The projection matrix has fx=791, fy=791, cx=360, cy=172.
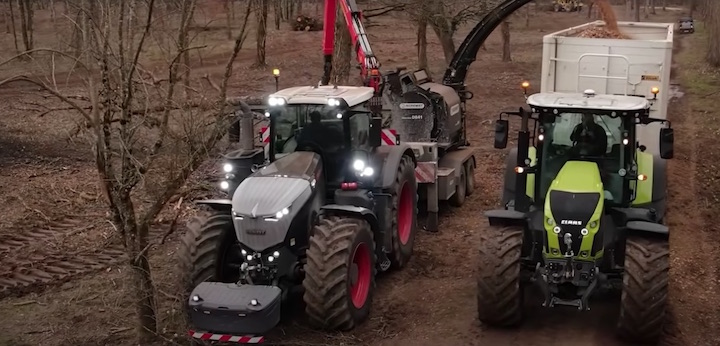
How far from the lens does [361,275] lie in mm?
7891

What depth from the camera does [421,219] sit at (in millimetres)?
11266

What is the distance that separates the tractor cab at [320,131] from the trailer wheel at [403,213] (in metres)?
0.68

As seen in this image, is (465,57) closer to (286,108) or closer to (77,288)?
(286,108)

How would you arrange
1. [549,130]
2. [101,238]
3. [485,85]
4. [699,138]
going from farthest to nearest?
[485,85]
[699,138]
[101,238]
[549,130]

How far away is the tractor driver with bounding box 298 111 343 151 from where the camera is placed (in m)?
8.61

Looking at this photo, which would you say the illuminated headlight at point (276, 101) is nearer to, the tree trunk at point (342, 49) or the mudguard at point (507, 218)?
the mudguard at point (507, 218)

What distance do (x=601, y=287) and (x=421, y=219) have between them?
4.28 metres

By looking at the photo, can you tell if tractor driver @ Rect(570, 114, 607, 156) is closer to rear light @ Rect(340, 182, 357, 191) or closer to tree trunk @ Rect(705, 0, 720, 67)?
rear light @ Rect(340, 182, 357, 191)

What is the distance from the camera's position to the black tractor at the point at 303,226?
689 cm

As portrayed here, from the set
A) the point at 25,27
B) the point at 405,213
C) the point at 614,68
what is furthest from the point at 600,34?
the point at 25,27

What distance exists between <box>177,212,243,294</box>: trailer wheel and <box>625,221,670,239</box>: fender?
375 centimetres

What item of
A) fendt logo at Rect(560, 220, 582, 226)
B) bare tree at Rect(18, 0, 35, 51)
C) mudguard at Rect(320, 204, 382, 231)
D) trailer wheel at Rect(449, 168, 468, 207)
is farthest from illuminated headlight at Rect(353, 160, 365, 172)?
bare tree at Rect(18, 0, 35, 51)

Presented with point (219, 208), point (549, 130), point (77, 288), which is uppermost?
point (549, 130)

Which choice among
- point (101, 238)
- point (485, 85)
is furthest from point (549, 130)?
point (485, 85)
